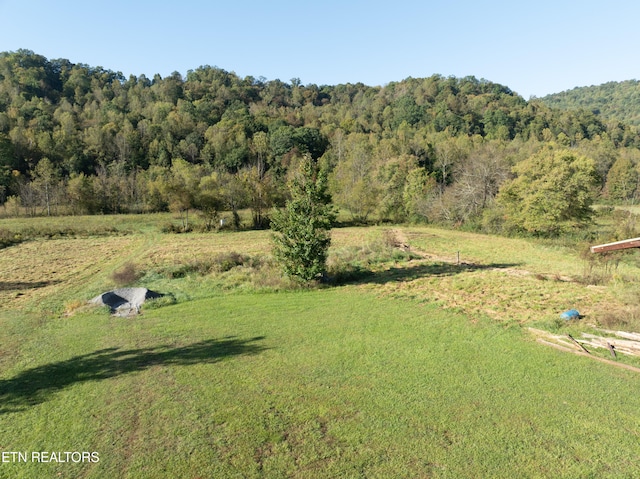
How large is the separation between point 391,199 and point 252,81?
134m

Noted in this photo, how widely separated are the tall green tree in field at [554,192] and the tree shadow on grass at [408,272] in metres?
17.5

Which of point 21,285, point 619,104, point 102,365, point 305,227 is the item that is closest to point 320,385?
point 102,365

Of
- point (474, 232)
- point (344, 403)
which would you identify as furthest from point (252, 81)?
point (344, 403)

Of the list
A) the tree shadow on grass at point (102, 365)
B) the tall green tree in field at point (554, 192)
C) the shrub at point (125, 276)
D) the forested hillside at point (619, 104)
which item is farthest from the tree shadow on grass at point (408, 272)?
the forested hillside at point (619, 104)

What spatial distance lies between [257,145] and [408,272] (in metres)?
81.9

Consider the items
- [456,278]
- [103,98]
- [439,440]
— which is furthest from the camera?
[103,98]

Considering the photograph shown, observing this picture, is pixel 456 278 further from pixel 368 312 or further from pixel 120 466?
pixel 120 466

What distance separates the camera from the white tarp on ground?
18625 millimetres

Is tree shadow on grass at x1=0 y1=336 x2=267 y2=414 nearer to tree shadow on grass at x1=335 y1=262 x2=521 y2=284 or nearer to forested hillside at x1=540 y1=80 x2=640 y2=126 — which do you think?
tree shadow on grass at x1=335 y1=262 x2=521 y2=284

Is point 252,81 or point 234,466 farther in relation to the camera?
point 252,81

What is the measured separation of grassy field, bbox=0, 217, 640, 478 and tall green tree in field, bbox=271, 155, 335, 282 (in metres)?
1.37

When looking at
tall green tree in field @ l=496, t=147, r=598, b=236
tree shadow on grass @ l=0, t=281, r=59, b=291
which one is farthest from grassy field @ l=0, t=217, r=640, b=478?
tall green tree in field @ l=496, t=147, r=598, b=236

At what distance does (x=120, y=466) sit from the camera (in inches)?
280

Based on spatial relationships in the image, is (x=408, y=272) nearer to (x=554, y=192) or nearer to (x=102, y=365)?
(x=102, y=365)
